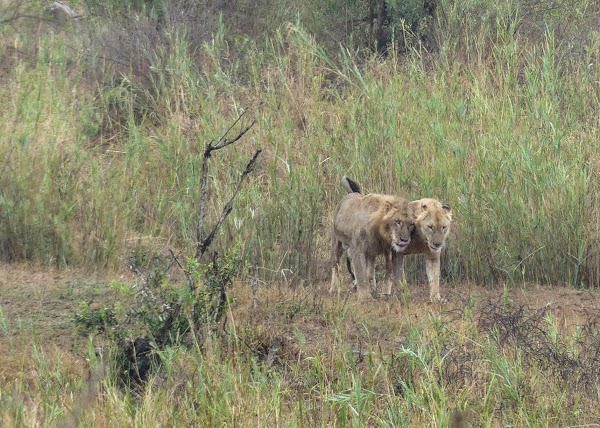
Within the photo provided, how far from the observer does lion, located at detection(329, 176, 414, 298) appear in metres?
7.55

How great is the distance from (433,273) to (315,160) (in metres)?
1.93

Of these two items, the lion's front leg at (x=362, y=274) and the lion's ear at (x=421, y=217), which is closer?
the lion's ear at (x=421, y=217)

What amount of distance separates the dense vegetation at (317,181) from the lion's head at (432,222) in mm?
628

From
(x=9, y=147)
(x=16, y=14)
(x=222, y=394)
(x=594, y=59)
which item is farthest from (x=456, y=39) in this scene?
(x=222, y=394)

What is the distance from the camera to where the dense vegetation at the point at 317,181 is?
211 inches

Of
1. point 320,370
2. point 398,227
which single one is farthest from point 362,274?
point 320,370

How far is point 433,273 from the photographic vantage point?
7695 millimetres

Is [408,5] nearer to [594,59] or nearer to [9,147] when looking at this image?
[594,59]

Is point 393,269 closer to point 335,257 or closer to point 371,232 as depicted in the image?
point 371,232

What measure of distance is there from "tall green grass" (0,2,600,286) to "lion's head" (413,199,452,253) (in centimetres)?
90

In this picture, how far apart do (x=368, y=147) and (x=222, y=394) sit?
4364 millimetres

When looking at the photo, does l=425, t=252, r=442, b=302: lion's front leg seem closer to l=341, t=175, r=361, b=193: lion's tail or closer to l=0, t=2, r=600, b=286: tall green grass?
l=0, t=2, r=600, b=286: tall green grass

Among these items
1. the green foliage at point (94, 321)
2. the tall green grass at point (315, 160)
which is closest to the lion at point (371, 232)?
the tall green grass at point (315, 160)

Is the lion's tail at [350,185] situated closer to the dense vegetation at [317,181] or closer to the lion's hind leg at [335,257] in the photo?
the dense vegetation at [317,181]
